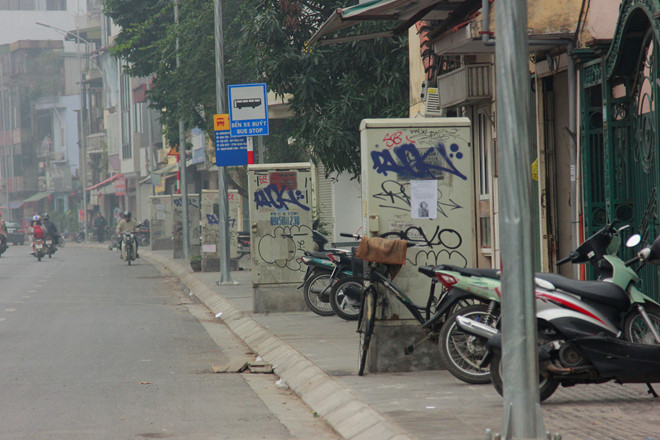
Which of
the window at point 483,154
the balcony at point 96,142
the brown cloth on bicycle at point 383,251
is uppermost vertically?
the balcony at point 96,142

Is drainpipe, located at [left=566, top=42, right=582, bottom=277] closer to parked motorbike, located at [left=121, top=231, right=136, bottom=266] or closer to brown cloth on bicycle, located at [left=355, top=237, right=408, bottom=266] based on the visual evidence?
brown cloth on bicycle, located at [left=355, top=237, right=408, bottom=266]

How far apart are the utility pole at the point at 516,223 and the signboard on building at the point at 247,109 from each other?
12.6 meters

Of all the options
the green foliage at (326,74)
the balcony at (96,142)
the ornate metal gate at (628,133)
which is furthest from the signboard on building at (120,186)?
the ornate metal gate at (628,133)

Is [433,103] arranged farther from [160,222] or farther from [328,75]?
[160,222]

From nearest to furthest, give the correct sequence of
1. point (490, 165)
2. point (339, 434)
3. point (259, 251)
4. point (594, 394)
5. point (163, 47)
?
1. point (339, 434)
2. point (594, 394)
3. point (490, 165)
4. point (259, 251)
5. point (163, 47)

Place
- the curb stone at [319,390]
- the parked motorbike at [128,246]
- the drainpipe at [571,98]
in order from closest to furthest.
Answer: the curb stone at [319,390], the drainpipe at [571,98], the parked motorbike at [128,246]

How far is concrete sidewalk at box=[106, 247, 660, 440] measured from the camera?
6.40 m

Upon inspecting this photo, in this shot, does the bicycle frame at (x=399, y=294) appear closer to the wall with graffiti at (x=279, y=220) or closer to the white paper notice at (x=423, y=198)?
the white paper notice at (x=423, y=198)

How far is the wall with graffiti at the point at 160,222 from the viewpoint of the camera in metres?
40.7

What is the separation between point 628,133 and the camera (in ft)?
32.6

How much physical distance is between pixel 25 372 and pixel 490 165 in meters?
6.94

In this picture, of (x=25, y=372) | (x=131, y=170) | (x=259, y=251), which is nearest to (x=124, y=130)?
(x=131, y=170)

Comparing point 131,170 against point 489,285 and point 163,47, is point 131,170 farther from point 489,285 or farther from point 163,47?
point 489,285

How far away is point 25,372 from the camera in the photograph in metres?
9.99
